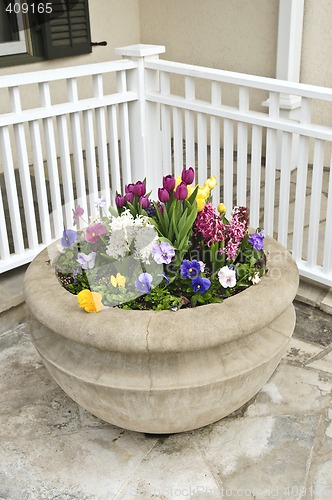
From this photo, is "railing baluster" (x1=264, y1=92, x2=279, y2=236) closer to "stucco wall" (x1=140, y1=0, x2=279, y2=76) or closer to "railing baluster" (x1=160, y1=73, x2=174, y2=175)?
"railing baluster" (x1=160, y1=73, x2=174, y2=175)

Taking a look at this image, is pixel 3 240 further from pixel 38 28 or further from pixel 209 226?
pixel 38 28

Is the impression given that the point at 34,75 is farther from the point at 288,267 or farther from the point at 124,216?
the point at 288,267

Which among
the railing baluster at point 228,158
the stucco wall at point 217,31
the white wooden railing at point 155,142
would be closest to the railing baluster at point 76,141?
the white wooden railing at point 155,142

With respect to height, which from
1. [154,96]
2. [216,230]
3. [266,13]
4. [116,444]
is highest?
[266,13]

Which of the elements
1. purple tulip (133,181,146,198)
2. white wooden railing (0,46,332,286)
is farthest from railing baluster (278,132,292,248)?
purple tulip (133,181,146,198)

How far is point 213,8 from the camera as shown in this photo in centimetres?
496

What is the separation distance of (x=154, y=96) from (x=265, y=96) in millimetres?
1906

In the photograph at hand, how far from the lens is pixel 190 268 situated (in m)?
1.94

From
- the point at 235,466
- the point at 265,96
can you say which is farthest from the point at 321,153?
the point at 265,96

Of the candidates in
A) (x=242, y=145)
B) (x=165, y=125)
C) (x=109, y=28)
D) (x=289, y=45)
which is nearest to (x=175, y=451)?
(x=242, y=145)

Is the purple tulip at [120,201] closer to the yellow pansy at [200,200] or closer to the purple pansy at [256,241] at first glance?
the yellow pansy at [200,200]

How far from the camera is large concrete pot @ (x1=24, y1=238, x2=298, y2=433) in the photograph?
71.2 inches

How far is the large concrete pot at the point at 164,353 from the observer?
1.81 meters

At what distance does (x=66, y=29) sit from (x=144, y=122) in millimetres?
1903
